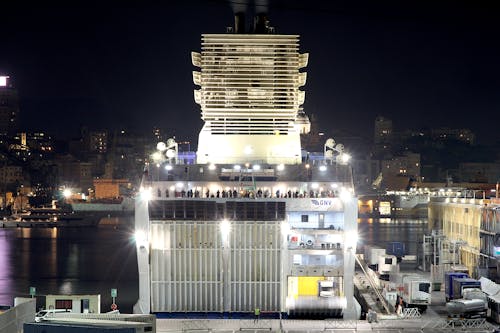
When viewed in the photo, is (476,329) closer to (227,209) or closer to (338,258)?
(338,258)

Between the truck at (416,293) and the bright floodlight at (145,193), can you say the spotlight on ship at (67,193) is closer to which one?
the bright floodlight at (145,193)

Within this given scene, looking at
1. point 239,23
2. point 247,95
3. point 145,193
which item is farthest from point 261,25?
point 145,193

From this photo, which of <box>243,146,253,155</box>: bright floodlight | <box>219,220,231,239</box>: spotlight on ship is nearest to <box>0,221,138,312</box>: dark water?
<box>219,220,231,239</box>: spotlight on ship

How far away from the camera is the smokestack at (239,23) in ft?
119

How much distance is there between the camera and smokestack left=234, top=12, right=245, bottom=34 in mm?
36344

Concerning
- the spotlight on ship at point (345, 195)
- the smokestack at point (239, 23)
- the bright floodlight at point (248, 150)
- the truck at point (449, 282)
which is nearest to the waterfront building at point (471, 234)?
the truck at point (449, 282)

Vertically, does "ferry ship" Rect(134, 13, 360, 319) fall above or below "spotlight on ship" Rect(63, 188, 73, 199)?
above

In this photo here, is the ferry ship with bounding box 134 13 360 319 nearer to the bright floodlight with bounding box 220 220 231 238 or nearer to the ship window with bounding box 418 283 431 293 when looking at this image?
the bright floodlight with bounding box 220 220 231 238

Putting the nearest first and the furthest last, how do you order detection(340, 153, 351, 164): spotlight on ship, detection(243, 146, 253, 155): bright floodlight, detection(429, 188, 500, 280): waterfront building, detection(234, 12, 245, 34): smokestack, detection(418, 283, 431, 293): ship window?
detection(418, 283, 431, 293): ship window → detection(340, 153, 351, 164): spotlight on ship → detection(243, 146, 253, 155): bright floodlight → detection(234, 12, 245, 34): smokestack → detection(429, 188, 500, 280): waterfront building

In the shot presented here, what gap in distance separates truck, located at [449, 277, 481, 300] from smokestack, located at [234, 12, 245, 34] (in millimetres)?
13288

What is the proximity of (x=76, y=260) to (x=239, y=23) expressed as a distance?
35415mm

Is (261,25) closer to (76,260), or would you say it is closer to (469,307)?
(469,307)

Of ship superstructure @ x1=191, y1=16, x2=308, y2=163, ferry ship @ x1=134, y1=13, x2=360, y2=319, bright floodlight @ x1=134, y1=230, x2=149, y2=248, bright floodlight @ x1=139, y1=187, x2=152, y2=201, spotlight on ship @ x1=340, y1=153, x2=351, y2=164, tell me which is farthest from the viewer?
ship superstructure @ x1=191, y1=16, x2=308, y2=163

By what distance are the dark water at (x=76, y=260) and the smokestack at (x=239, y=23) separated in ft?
42.3
